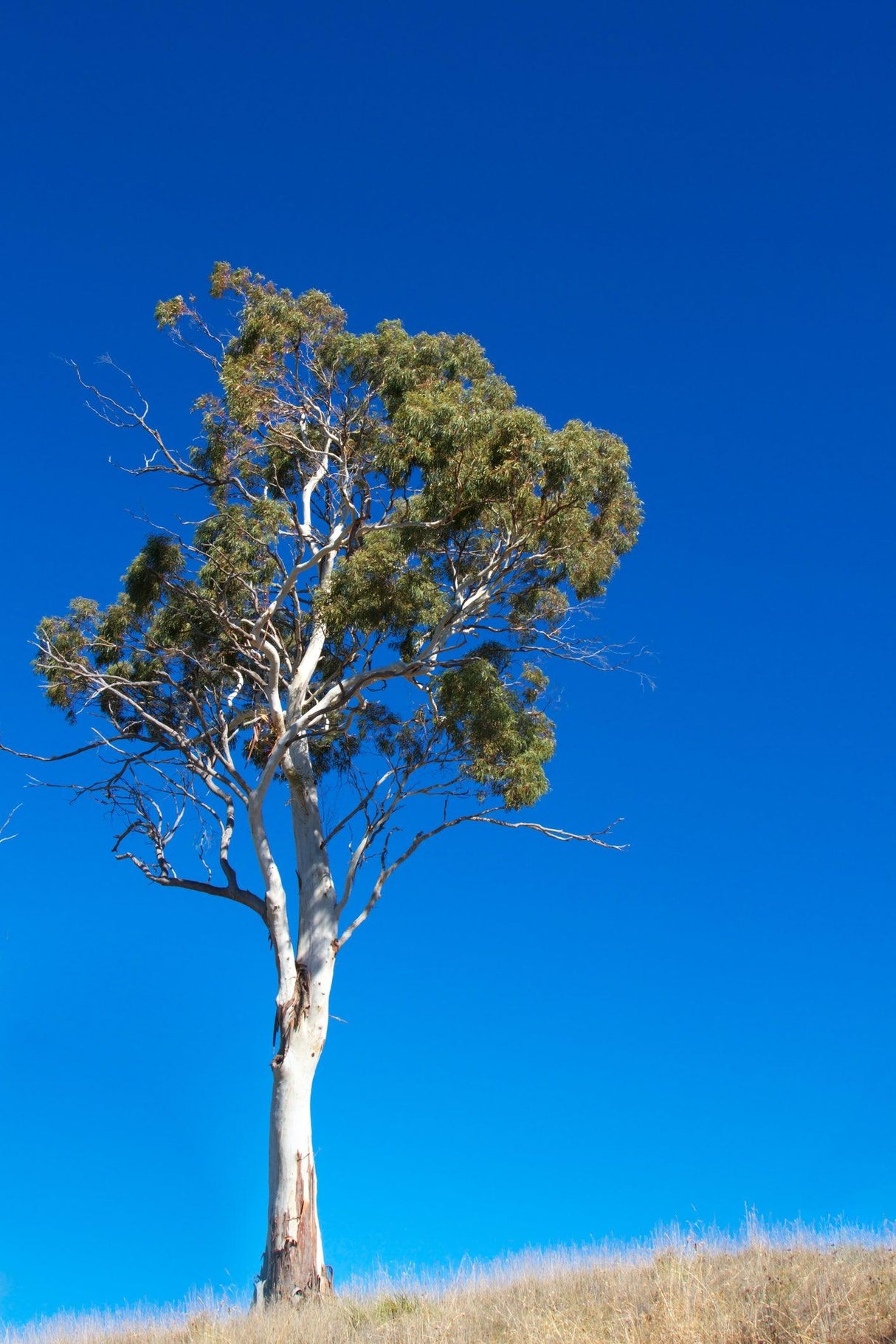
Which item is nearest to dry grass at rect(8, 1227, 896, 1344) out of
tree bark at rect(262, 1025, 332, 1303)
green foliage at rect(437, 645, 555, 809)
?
tree bark at rect(262, 1025, 332, 1303)

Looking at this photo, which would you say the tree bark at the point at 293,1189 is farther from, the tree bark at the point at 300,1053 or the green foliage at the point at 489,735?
the green foliage at the point at 489,735

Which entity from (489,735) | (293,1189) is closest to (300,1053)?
(293,1189)

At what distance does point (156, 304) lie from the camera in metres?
15.0

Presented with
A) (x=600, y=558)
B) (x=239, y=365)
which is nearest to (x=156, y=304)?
(x=239, y=365)

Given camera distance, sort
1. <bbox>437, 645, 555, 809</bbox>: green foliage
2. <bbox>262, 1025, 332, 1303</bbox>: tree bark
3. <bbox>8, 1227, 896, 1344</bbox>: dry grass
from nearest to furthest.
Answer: <bbox>8, 1227, 896, 1344</bbox>: dry grass, <bbox>262, 1025, 332, 1303</bbox>: tree bark, <bbox>437, 645, 555, 809</bbox>: green foliage

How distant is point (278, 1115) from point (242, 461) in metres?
7.63

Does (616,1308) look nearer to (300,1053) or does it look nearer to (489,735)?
(300,1053)

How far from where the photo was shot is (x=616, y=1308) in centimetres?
760

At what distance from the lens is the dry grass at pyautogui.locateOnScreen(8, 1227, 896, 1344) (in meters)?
6.92

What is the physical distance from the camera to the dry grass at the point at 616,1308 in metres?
6.92

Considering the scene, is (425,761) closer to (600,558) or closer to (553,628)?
(553,628)

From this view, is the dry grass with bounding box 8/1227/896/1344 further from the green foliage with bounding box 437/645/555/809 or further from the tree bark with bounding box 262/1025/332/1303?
the green foliage with bounding box 437/645/555/809

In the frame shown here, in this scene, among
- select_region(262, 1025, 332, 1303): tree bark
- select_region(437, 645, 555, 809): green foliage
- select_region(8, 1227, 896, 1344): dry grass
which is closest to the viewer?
select_region(8, 1227, 896, 1344): dry grass

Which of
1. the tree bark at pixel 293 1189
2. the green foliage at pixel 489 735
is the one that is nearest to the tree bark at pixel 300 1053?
the tree bark at pixel 293 1189
